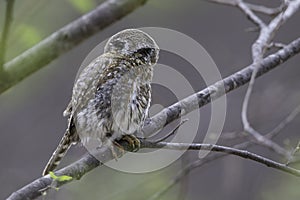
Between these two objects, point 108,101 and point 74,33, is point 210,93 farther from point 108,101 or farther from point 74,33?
point 74,33

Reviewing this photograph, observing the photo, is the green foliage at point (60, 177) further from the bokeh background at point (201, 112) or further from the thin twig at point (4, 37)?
the bokeh background at point (201, 112)

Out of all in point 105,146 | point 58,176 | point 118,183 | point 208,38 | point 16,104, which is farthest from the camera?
point 208,38

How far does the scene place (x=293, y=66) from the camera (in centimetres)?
516

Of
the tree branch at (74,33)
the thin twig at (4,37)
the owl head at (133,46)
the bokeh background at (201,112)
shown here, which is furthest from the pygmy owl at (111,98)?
the thin twig at (4,37)

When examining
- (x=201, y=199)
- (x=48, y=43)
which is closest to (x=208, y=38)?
(x=201, y=199)

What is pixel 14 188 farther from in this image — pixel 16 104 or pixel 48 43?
pixel 48 43

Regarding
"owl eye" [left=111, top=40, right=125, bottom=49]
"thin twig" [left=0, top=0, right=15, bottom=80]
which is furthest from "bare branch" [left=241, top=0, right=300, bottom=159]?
"thin twig" [left=0, top=0, right=15, bottom=80]

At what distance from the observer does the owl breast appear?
2283mm

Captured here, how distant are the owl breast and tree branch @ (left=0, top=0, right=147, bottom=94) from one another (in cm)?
108

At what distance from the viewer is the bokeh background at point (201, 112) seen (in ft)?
10.9

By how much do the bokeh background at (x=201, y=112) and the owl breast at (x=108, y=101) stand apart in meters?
0.54

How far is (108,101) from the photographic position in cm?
231

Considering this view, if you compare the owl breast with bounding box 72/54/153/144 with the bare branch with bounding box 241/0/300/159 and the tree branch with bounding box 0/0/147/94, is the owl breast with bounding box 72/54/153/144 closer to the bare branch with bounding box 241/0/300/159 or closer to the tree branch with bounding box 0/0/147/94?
the bare branch with bounding box 241/0/300/159

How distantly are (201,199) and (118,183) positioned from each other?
149cm
